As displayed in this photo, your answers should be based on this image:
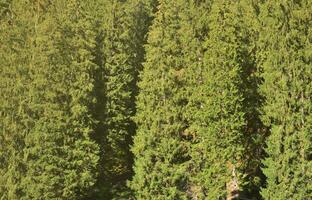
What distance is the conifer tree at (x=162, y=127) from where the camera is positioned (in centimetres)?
2866

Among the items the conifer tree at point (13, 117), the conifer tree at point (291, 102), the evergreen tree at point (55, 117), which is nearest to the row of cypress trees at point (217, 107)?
the conifer tree at point (291, 102)

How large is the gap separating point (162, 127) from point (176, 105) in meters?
1.57

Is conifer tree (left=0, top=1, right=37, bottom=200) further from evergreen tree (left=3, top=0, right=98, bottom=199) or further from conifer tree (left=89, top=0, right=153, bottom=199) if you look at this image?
conifer tree (left=89, top=0, right=153, bottom=199)

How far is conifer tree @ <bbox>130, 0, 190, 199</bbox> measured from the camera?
28.7 metres

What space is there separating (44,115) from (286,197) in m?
14.8

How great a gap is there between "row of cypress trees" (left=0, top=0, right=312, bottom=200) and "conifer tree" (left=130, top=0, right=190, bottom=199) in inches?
2.6

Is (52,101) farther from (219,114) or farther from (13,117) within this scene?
(219,114)

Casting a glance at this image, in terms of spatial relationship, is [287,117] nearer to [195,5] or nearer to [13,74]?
[195,5]

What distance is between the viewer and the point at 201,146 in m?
29.3

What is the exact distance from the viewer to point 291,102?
2686 centimetres

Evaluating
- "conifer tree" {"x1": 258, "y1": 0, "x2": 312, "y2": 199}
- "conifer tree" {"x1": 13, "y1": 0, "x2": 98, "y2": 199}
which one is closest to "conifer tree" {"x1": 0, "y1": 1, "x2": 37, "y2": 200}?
"conifer tree" {"x1": 13, "y1": 0, "x2": 98, "y2": 199}

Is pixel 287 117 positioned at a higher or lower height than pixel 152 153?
higher

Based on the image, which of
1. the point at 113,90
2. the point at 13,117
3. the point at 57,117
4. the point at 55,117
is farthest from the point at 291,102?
the point at 13,117

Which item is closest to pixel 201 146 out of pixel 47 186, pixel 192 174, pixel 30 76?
pixel 192 174
